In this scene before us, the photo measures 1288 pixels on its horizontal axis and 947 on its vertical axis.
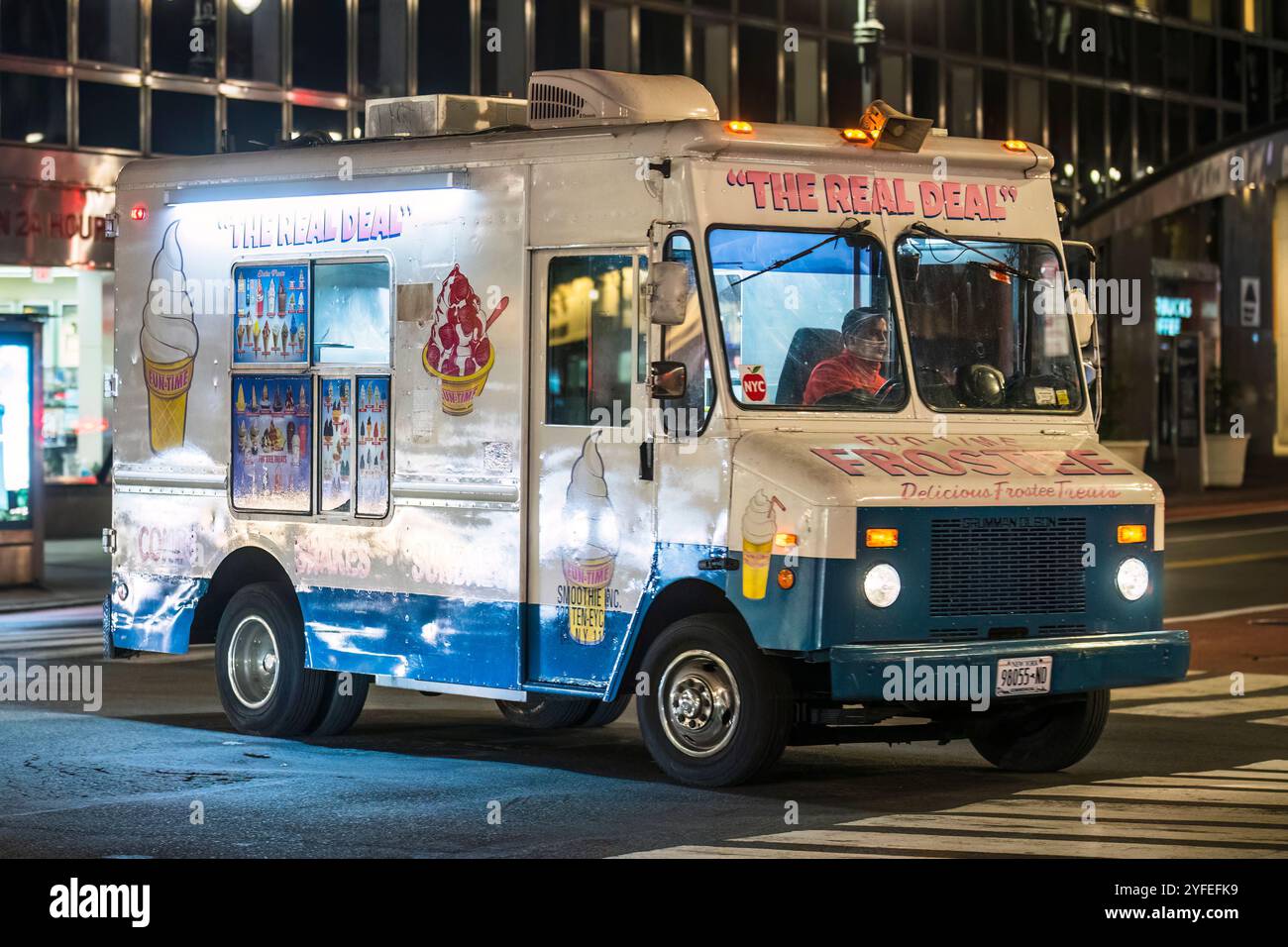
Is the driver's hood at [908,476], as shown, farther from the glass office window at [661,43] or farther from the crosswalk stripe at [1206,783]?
the glass office window at [661,43]

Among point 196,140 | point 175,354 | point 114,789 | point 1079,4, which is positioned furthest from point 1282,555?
point 1079,4

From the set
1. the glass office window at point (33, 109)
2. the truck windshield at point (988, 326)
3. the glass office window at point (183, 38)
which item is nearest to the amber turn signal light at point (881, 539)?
the truck windshield at point (988, 326)

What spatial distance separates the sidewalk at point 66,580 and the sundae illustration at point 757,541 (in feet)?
42.6

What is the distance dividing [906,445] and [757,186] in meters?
1.48

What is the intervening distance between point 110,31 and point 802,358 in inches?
852

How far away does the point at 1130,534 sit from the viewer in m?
11.3

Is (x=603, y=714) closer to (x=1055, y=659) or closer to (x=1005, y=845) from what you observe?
(x=1055, y=659)

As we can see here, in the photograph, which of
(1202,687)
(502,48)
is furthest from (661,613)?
(502,48)

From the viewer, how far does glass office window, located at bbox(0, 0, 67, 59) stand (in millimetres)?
29672

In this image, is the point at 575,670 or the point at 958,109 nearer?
the point at 575,670

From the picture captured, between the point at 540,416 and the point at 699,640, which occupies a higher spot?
the point at 540,416

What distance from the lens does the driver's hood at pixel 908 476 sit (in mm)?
10461

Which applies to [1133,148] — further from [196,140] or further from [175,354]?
[175,354]
